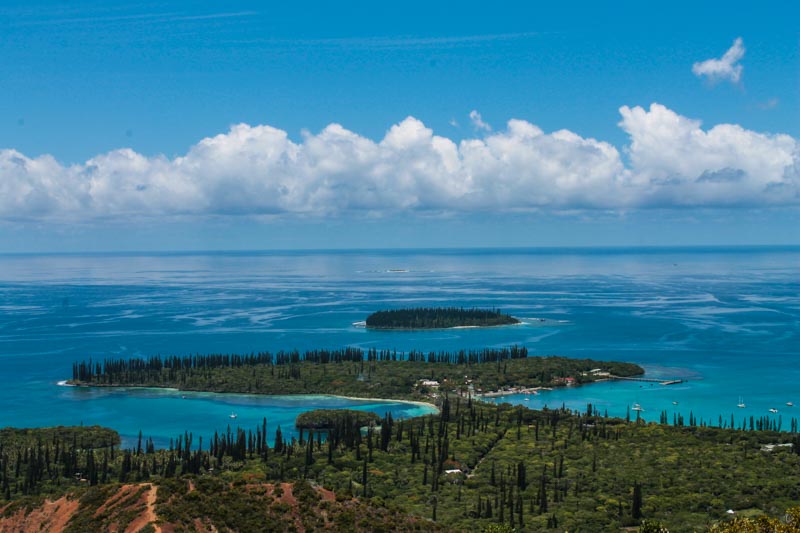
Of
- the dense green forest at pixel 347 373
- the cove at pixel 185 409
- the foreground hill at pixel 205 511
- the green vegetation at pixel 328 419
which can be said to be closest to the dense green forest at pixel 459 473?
the foreground hill at pixel 205 511

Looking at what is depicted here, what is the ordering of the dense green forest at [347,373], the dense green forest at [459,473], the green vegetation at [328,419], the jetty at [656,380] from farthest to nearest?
1. the jetty at [656,380]
2. the dense green forest at [347,373]
3. the green vegetation at [328,419]
4. the dense green forest at [459,473]

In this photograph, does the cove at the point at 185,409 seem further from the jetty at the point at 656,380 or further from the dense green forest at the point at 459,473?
the jetty at the point at 656,380

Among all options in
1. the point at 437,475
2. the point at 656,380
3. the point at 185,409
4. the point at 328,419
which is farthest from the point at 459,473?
the point at 656,380

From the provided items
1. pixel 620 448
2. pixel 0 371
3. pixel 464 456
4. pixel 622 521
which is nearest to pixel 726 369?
pixel 620 448

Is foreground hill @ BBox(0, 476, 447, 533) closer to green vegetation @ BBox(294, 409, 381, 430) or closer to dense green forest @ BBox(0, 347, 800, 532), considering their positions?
dense green forest @ BBox(0, 347, 800, 532)

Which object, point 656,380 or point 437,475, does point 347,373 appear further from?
point 437,475

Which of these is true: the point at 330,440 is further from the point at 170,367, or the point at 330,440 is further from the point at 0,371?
the point at 0,371

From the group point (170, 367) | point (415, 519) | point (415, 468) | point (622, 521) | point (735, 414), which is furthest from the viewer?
point (170, 367)
